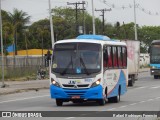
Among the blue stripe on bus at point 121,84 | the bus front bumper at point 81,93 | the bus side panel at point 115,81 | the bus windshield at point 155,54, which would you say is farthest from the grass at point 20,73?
the bus front bumper at point 81,93

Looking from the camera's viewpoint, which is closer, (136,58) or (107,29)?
(136,58)

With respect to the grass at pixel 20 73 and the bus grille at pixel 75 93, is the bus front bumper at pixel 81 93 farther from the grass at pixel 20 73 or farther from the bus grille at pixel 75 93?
the grass at pixel 20 73

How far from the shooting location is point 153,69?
55.9m

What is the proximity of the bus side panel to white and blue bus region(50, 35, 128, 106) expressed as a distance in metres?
0.04

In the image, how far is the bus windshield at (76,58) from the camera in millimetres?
23344

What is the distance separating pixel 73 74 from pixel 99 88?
117cm

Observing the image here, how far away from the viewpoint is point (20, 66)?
2352 inches

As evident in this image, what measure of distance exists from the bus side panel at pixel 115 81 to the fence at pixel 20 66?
29153mm

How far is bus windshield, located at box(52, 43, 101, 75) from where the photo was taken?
23344mm

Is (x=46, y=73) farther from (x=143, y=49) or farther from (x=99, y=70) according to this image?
(x=143, y=49)

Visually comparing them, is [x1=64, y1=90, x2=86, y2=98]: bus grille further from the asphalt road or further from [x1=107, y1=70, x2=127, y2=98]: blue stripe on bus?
[x1=107, y1=70, x2=127, y2=98]: blue stripe on bus

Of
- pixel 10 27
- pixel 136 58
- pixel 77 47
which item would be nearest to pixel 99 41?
pixel 77 47

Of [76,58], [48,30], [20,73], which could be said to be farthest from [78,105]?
[48,30]

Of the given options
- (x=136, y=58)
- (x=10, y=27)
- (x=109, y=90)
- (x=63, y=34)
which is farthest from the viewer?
(x=63, y=34)
